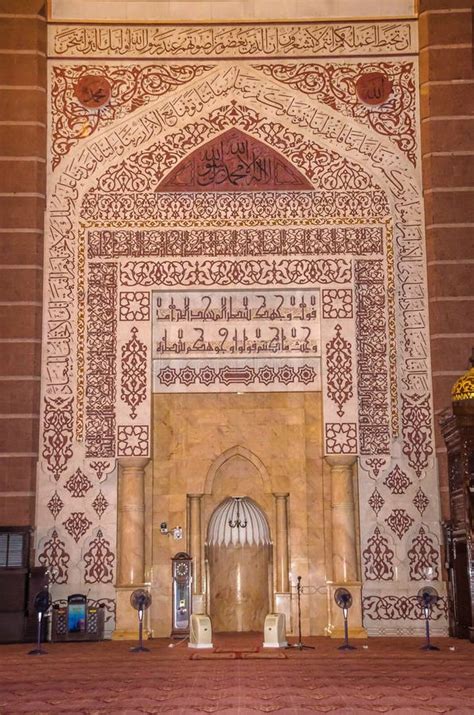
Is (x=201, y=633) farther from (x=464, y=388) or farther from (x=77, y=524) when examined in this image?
(x=464, y=388)

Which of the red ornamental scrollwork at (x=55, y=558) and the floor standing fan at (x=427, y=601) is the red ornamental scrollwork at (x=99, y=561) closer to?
the red ornamental scrollwork at (x=55, y=558)

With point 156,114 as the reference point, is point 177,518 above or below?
below

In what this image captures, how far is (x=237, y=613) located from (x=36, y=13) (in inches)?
256

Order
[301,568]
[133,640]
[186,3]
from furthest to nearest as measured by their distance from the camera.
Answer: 1. [186,3]
2. [301,568]
3. [133,640]

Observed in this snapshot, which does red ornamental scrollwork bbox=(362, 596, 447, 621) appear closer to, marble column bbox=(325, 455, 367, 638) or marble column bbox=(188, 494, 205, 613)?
marble column bbox=(325, 455, 367, 638)

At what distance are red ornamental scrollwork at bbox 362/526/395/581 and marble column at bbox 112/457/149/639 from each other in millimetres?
2152

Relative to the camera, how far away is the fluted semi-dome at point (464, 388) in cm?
855

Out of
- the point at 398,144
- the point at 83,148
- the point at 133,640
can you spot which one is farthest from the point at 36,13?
the point at 133,640

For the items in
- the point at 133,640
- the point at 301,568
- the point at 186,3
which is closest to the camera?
the point at 133,640

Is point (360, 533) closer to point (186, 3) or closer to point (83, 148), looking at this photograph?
point (83, 148)

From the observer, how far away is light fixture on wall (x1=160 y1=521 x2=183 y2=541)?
32.0ft

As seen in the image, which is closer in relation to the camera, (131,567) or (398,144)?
(131,567)

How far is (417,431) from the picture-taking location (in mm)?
9625

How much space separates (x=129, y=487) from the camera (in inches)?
376
